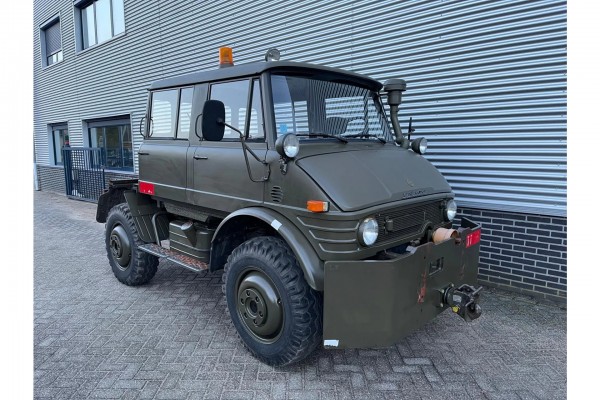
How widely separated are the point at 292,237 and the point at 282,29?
212 inches

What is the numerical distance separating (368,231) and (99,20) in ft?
44.1

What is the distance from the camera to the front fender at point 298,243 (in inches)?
109

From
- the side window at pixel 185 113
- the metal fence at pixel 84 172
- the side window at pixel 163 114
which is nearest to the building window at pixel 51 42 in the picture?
the metal fence at pixel 84 172

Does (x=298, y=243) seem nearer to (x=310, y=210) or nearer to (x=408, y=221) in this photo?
(x=310, y=210)

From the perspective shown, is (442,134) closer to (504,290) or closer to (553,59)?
(553,59)

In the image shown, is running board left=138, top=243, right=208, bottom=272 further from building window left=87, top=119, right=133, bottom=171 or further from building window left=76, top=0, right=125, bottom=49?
building window left=76, top=0, right=125, bottom=49

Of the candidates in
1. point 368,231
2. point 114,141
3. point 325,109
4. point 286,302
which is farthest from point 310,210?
point 114,141

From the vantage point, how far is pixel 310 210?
281cm

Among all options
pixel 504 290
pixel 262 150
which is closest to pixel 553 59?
pixel 504 290

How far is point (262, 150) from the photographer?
3.29 m

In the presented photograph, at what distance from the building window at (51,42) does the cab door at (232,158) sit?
582 inches

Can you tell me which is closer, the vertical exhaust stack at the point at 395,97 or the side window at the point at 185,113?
the vertical exhaust stack at the point at 395,97

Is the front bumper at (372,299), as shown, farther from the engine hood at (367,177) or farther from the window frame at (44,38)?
the window frame at (44,38)

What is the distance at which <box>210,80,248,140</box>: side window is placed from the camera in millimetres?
3523
